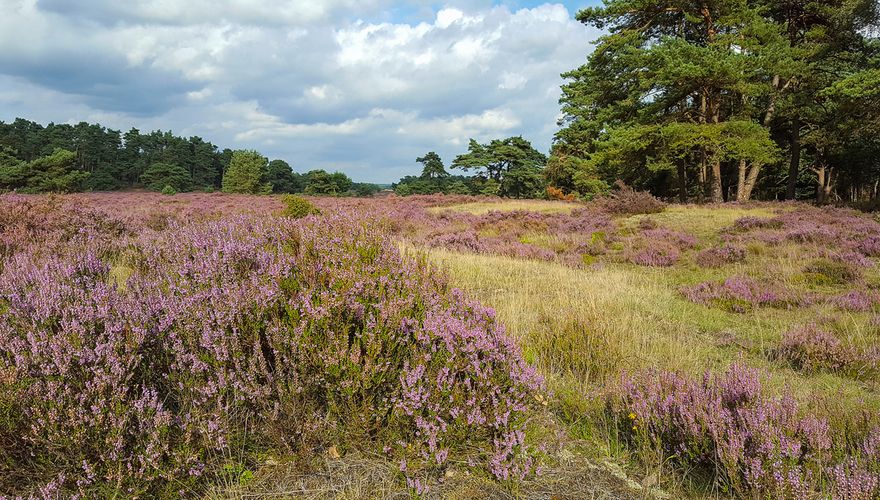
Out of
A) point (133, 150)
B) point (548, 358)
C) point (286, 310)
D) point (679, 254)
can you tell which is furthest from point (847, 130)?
point (133, 150)

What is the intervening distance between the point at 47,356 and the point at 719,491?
3.31 m

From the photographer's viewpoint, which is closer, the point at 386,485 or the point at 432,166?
the point at 386,485

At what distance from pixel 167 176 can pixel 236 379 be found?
72288mm

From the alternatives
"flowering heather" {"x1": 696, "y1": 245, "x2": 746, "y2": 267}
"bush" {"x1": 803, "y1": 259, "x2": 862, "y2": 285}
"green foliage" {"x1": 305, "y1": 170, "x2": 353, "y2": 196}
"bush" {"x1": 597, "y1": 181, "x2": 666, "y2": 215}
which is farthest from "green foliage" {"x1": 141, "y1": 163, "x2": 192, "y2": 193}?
"bush" {"x1": 803, "y1": 259, "x2": 862, "y2": 285}

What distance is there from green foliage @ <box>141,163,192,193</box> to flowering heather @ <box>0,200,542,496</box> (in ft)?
217

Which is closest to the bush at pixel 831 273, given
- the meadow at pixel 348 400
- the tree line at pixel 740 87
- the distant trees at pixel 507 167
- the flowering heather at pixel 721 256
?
the flowering heather at pixel 721 256

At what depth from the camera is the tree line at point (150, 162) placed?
55.2 metres

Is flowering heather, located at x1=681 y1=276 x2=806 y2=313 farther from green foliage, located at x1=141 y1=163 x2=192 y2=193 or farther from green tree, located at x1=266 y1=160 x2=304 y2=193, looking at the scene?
green tree, located at x1=266 y1=160 x2=304 y2=193

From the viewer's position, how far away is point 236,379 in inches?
92.0

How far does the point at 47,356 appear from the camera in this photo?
6.50 ft

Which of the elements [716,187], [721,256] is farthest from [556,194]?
[721,256]

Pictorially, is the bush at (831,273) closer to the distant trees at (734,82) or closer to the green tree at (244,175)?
the distant trees at (734,82)

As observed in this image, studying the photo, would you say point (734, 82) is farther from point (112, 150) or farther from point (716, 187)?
point (112, 150)

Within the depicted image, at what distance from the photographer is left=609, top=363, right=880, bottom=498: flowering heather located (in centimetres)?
206
